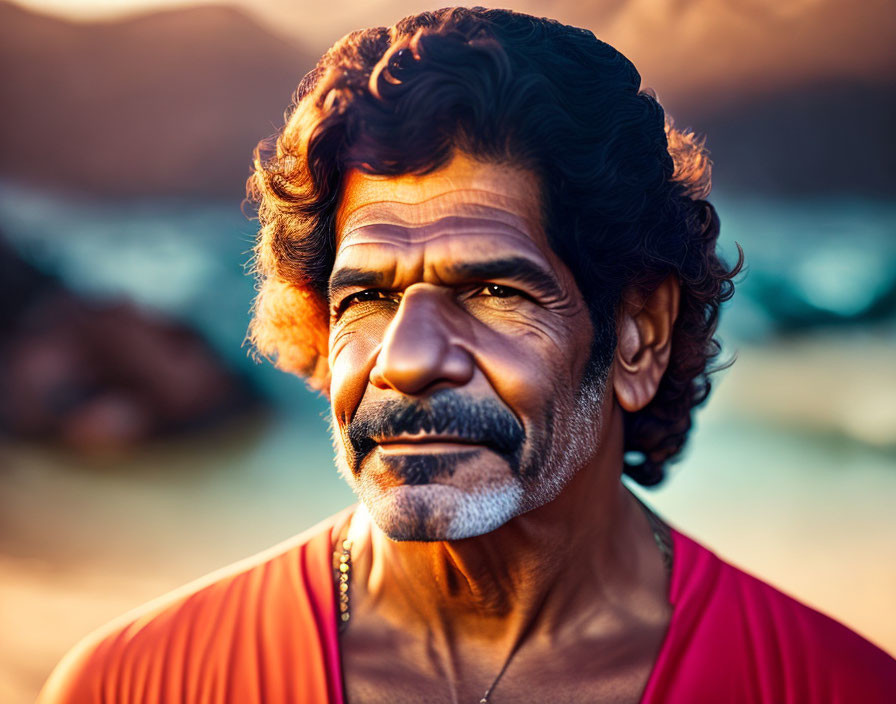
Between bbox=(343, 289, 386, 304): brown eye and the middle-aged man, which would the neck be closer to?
the middle-aged man

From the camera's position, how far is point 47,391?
156 inches

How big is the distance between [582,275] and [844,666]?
1.20m

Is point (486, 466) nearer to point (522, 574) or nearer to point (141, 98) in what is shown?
point (522, 574)

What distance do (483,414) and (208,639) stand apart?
96 cm

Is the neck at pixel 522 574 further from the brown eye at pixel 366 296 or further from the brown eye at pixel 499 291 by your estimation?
the brown eye at pixel 366 296

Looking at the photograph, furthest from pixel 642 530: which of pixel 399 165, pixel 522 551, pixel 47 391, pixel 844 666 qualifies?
pixel 47 391

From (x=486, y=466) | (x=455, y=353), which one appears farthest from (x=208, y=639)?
(x=455, y=353)

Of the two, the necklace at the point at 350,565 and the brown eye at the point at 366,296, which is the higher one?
the brown eye at the point at 366,296

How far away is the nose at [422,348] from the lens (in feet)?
5.78

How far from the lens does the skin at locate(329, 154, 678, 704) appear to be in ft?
6.01

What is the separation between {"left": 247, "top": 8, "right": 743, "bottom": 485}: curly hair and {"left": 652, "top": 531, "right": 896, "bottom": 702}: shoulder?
686mm

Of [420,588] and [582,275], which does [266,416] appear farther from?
[582,275]

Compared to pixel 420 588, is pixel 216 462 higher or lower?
higher

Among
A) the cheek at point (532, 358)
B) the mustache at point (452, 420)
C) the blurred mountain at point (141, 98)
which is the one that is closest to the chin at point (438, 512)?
the mustache at point (452, 420)
